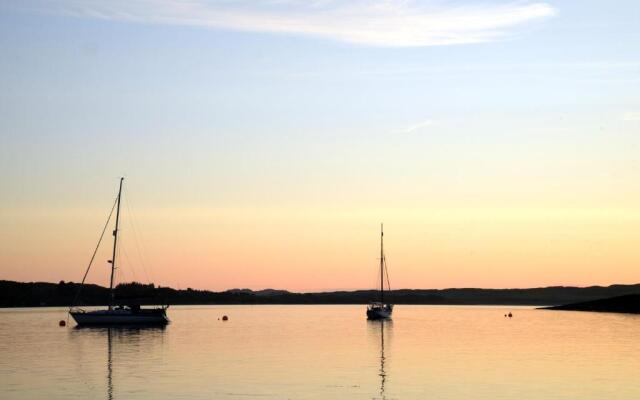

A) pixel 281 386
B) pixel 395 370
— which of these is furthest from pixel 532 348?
pixel 281 386

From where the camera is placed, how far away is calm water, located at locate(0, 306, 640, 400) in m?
42.1

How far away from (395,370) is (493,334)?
4673 cm

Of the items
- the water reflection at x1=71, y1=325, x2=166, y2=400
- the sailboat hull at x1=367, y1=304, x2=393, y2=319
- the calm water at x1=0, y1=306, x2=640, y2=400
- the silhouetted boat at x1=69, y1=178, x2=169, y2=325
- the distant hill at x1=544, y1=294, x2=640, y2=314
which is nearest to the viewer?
the calm water at x1=0, y1=306, x2=640, y2=400

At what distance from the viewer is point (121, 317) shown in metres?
108

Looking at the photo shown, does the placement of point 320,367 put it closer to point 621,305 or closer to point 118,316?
point 118,316

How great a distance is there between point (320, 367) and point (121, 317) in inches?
2313

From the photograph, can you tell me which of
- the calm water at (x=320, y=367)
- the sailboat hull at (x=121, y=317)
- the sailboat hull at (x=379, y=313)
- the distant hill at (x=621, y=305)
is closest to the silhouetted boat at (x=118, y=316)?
the sailboat hull at (x=121, y=317)

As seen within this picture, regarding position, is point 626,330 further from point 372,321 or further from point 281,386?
point 281,386

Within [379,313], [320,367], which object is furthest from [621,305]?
[320,367]

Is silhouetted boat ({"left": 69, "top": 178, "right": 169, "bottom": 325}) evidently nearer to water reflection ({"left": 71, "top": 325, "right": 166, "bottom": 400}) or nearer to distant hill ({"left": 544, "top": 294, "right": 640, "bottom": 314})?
water reflection ({"left": 71, "top": 325, "right": 166, "bottom": 400})

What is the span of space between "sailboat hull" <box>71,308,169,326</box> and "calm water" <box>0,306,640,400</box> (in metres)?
17.8

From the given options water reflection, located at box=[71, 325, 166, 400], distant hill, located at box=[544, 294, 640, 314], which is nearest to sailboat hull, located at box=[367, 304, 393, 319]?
water reflection, located at box=[71, 325, 166, 400]

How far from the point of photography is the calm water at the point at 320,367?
1656 inches

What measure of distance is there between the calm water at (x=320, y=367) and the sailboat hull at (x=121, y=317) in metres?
17.8
